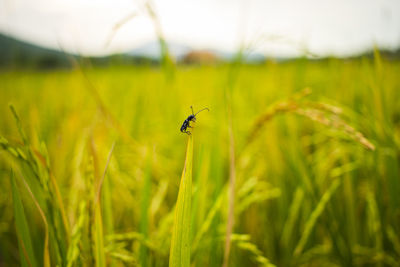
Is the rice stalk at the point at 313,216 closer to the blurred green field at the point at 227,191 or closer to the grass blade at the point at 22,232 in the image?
the blurred green field at the point at 227,191

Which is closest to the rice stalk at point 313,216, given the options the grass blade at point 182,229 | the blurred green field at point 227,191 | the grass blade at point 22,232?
the blurred green field at point 227,191

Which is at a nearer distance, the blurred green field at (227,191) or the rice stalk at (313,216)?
the blurred green field at (227,191)

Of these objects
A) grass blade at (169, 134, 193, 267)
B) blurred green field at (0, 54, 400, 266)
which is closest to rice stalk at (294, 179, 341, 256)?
blurred green field at (0, 54, 400, 266)

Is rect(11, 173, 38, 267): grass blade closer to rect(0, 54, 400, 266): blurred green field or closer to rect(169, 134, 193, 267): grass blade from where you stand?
rect(0, 54, 400, 266): blurred green field

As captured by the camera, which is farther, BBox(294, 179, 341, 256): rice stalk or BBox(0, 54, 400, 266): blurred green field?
BBox(294, 179, 341, 256): rice stalk

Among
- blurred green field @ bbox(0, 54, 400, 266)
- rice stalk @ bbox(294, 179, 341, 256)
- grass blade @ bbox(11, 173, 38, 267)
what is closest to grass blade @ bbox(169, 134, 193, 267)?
blurred green field @ bbox(0, 54, 400, 266)

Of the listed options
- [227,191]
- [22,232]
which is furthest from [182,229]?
[227,191]

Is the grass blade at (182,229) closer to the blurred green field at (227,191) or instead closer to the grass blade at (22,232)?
the blurred green field at (227,191)

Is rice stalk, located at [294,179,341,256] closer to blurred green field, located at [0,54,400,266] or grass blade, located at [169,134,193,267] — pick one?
blurred green field, located at [0,54,400,266]

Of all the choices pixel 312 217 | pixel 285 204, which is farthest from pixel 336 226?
pixel 285 204

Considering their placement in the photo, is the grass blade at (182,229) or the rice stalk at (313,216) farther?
the rice stalk at (313,216)

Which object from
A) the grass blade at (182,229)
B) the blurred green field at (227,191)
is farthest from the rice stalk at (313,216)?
the grass blade at (182,229)

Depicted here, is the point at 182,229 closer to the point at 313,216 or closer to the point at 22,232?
the point at 22,232

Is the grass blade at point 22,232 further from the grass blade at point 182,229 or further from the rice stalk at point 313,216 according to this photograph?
the rice stalk at point 313,216
